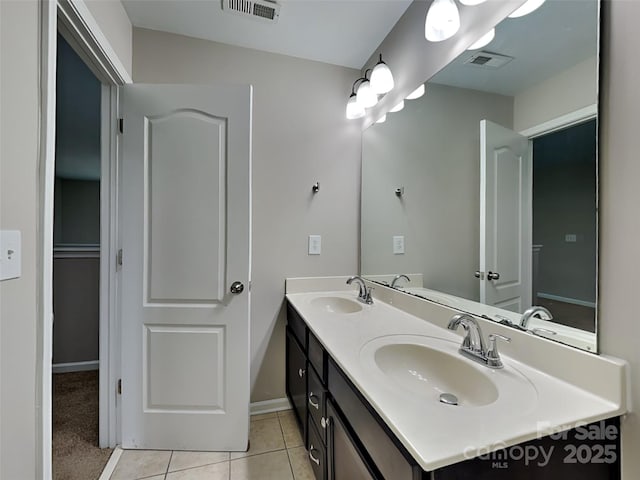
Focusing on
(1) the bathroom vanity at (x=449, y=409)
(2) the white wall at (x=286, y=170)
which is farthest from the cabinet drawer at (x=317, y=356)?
(2) the white wall at (x=286, y=170)

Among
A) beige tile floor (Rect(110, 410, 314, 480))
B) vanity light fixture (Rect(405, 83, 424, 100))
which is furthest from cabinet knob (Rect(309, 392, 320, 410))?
vanity light fixture (Rect(405, 83, 424, 100))

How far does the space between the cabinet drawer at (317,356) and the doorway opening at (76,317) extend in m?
1.22

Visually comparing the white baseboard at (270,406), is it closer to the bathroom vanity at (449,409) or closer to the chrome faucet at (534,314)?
the bathroom vanity at (449,409)

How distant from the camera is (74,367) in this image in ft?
8.61

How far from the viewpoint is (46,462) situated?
0.91 m

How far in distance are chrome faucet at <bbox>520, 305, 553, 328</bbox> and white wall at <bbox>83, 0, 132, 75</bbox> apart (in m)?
2.09

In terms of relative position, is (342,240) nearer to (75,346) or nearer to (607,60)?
(607,60)

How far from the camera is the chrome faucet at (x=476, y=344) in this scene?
962 millimetres

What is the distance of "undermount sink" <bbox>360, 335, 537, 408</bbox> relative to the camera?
856mm

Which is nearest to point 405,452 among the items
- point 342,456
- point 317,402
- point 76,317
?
point 342,456

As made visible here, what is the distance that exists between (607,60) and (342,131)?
5.01ft

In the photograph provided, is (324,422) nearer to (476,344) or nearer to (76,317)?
(476,344)

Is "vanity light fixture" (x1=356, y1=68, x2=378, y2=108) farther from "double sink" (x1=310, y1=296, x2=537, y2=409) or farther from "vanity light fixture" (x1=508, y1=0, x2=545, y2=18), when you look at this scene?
"double sink" (x1=310, y1=296, x2=537, y2=409)

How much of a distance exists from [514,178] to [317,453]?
1.41 metres
